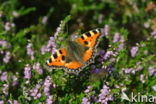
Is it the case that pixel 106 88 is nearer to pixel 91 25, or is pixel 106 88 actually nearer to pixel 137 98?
pixel 137 98

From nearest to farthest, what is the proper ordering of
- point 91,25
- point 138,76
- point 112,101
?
1. point 112,101
2. point 138,76
3. point 91,25

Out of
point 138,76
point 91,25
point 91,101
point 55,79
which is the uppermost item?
point 91,25

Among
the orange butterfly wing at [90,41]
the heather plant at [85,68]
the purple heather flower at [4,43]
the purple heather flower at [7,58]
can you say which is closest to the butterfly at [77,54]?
the orange butterfly wing at [90,41]

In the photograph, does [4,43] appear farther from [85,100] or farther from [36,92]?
[85,100]

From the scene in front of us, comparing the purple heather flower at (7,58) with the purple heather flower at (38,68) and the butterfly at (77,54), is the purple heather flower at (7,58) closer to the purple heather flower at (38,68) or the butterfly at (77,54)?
the purple heather flower at (38,68)

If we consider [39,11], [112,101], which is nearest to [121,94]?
[112,101]

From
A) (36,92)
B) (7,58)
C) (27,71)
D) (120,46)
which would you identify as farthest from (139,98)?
(7,58)
